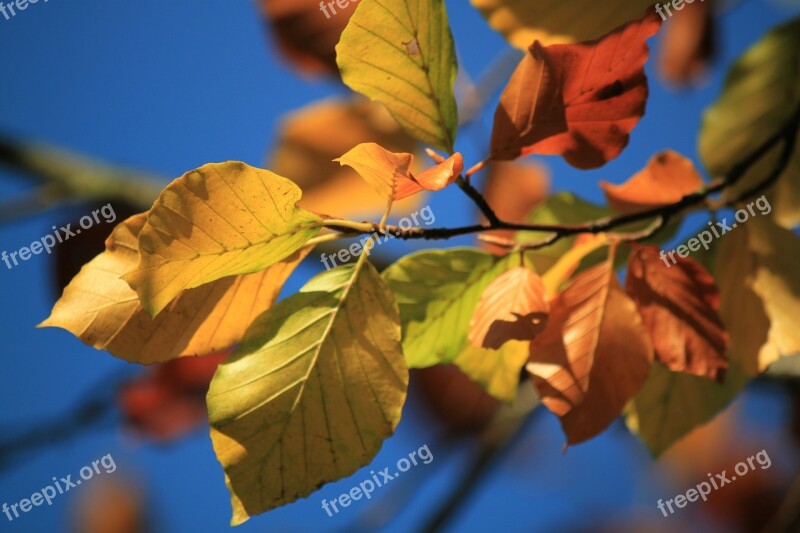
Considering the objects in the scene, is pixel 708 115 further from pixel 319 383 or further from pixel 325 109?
pixel 325 109

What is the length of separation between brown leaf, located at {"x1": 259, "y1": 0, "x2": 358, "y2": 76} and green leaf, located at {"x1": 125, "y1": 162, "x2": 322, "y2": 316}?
0.72 m

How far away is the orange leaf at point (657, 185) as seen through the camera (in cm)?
48

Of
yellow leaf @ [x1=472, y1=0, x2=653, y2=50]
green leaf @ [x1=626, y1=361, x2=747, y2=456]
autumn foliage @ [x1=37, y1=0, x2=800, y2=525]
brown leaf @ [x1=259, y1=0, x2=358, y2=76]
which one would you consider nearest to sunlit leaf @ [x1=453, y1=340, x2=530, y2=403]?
autumn foliage @ [x1=37, y1=0, x2=800, y2=525]

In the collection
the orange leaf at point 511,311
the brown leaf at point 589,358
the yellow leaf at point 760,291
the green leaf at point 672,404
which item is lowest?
the green leaf at point 672,404

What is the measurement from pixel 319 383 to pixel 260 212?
0.10 meters

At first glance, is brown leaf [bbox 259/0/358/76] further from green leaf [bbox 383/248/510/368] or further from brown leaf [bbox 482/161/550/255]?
green leaf [bbox 383/248/510/368]

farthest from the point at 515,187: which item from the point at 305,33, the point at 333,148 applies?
the point at 305,33

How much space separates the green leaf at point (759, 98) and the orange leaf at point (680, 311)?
0.23 m

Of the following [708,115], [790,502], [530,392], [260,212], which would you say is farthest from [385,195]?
[790,502]

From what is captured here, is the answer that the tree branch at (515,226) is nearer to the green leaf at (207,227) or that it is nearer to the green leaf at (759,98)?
the green leaf at (207,227)

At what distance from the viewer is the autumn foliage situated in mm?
339

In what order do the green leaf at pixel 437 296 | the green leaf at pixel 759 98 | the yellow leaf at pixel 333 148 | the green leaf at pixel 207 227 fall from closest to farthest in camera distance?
1. the green leaf at pixel 207 227
2. the green leaf at pixel 437 296
3. the green leaf at pixel 759 98
4. the yellow leaf at pixel 333 148

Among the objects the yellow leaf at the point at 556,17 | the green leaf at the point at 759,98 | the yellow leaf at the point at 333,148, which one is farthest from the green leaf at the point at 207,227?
the yellow leaf at the point at 333,148

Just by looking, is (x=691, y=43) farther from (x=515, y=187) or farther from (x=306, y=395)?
(x=306, y=395)
